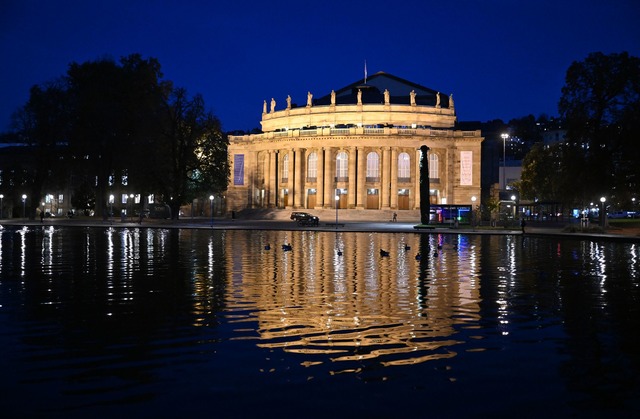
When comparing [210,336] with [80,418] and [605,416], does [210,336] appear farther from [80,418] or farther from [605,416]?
[605,416]

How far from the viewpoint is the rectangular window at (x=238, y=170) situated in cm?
12219

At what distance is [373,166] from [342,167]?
17.8 feet

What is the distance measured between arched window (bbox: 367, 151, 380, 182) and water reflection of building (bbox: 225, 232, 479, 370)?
84.5 meters

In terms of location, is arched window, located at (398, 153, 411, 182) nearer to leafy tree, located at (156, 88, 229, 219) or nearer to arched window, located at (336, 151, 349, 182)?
arched window, located at (336, 151, 349, 182)

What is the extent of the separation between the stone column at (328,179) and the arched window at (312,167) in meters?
3.11

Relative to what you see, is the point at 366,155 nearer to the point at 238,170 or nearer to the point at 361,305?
the point at 238,170

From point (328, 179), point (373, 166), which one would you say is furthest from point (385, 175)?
point (328, 179)

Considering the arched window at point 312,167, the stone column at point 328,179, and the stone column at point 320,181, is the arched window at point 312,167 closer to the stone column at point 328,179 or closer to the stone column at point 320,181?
the stone column at point 320,181

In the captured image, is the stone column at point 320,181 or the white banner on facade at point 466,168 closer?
the white banner on facade at point 466,168

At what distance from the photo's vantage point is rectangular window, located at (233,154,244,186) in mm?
122188

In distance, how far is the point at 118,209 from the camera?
370ft

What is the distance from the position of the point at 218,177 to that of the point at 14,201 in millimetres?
46906

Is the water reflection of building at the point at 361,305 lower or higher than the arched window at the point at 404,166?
lower

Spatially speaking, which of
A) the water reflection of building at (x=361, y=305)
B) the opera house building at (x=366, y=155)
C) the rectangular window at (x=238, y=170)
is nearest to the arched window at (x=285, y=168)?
the opera house building at (x=366, y=155)
